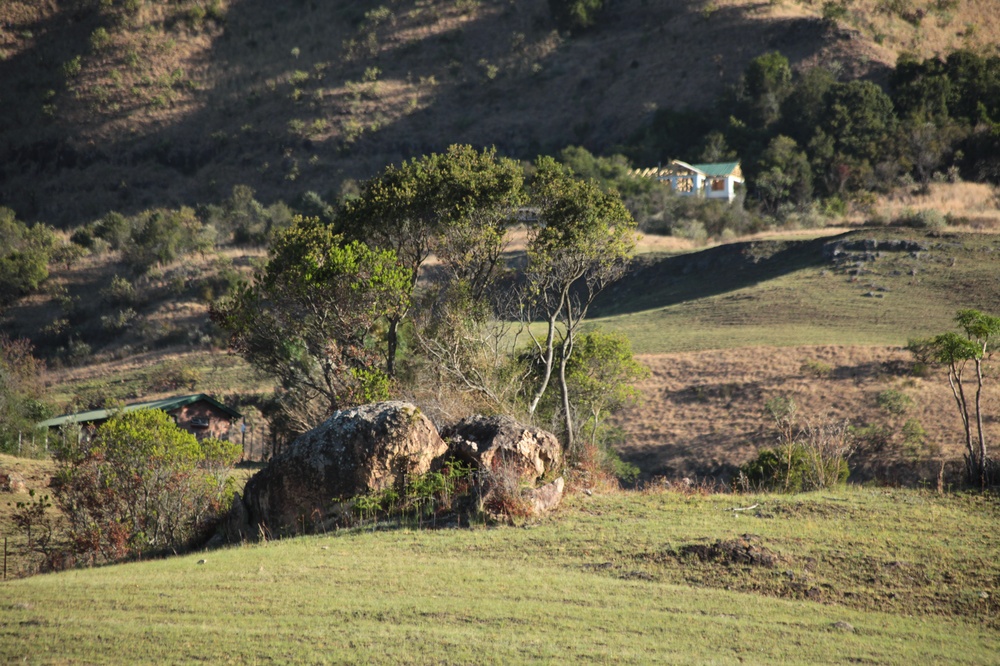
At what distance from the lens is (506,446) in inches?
633

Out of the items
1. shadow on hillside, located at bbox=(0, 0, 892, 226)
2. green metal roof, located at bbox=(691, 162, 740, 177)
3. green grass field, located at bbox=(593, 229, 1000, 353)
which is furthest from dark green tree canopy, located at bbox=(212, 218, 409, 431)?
shadow on hillside, located at bbox=(0, 0, 892, 226)

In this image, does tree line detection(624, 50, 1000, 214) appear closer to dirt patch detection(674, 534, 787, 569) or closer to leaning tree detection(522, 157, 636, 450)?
leaning tree detection(522, 157, 636, 450)

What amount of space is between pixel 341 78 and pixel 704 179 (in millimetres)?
46366

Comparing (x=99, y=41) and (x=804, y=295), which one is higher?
(x=99, y=41)

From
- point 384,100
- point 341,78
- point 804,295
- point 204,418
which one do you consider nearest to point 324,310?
point 204,418

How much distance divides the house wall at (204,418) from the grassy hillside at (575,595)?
23880 millimetres

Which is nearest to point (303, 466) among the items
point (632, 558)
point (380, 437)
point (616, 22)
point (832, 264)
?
point (380, 437)

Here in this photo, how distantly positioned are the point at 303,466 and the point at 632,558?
6.12 m

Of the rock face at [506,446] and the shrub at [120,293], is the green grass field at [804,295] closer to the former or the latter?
the rock face at [506,446]

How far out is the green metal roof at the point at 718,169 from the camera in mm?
72938

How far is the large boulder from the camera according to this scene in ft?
52.8

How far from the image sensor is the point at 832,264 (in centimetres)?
4906

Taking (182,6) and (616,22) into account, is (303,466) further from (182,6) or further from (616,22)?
(182,6)

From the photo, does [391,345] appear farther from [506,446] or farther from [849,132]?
[849,132]
